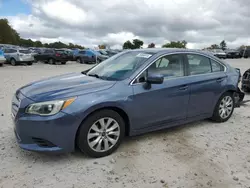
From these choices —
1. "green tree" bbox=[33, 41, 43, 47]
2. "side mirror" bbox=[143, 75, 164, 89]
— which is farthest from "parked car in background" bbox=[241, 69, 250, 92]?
"green tree" bbox=[33, 41, 43, 47]

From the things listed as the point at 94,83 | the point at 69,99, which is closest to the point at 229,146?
the point at 94,83

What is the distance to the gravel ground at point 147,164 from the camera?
9.64 feet

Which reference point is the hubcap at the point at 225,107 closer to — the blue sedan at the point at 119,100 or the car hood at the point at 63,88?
the blue sedan at the point at 119,100

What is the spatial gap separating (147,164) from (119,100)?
0.95 meters

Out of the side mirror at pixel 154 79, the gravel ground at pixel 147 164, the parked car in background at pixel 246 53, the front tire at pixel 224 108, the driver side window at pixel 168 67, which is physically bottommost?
the gravel ground at pixel 147 164

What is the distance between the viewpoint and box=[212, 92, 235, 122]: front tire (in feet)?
15.9

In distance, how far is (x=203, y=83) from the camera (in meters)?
4.41

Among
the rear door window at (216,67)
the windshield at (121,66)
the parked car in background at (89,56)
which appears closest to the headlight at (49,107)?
the windshield at (121,66)

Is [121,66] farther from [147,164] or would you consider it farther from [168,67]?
[147,164]

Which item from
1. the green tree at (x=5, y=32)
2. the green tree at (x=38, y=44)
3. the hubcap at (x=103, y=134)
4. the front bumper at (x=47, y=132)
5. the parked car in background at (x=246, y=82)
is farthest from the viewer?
the green tree at (x=38, y=44)

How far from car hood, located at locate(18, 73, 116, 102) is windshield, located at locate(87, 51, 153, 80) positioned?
0.24m

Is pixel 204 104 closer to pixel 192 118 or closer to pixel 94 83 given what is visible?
pixel 192 118

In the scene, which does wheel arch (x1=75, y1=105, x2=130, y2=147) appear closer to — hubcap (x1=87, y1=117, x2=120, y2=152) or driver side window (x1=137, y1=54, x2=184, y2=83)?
hubcap (x1=87, y1=117, x2=120, y2=152)

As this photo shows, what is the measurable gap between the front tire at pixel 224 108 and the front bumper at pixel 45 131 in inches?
117
